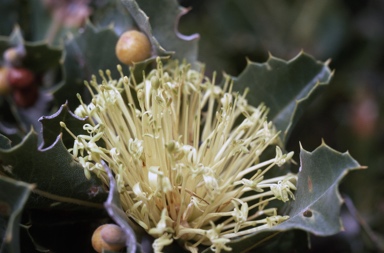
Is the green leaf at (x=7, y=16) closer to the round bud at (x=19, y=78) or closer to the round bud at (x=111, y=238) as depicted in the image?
the round bud at (x=19, y=78)

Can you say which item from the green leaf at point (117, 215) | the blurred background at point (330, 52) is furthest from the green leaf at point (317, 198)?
the blurred background at point (330, 52)

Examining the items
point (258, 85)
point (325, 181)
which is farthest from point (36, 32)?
point (325, 181)

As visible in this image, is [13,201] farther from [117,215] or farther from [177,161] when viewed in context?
[177,161]

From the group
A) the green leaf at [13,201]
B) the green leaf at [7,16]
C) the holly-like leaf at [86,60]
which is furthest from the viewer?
the green leaf at [7,16]

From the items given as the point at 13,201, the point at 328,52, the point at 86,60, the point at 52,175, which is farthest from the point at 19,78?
the point at 328,52

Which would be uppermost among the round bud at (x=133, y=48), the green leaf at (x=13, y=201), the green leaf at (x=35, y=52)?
the green leaf at (x=35, y=52)

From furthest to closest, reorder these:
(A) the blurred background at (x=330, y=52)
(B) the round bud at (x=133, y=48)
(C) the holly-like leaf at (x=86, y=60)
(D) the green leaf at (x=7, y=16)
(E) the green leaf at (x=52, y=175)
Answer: (A) the blurred background at (x=330, y=52), (D) the green leaf at (x=7, y=16), (C) the holly-like leaf at (x=86, y=60), (B) the round bud at (x=133, y=48), (E) the green leaf at (x=52, y=175)
